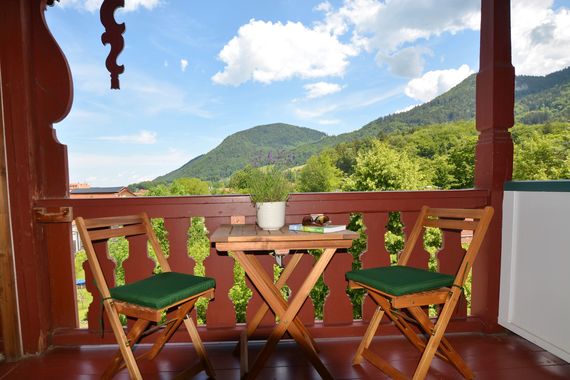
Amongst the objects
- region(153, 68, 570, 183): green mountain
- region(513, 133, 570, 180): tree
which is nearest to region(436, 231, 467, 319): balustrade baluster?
region(153, 68, 570, 183): green mountain

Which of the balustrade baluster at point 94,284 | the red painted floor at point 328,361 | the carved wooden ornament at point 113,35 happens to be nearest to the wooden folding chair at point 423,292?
the red painted floor at point 328,361

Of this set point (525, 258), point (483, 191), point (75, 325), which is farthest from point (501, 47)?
point (75, 325)

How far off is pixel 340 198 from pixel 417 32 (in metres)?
44.8

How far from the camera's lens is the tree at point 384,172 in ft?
78.1

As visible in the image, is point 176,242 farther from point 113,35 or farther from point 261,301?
point 113,35

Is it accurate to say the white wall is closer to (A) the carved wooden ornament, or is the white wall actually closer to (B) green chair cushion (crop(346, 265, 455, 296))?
(B) green chair cushion (crop(346, 265, 455, 296))

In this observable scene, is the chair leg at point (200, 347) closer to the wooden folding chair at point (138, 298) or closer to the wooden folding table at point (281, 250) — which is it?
the wooden folding chair at point (138, 298)

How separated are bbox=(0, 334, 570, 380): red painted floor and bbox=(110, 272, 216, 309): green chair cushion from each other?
562 mm

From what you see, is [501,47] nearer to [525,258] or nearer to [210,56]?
[525,258]

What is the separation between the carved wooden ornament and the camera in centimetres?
224

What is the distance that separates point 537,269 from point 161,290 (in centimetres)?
217

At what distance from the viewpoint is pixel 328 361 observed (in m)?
1.98

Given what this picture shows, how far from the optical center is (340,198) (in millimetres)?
2182

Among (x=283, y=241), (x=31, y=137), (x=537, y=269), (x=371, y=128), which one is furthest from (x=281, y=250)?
(x=371, y=128)
